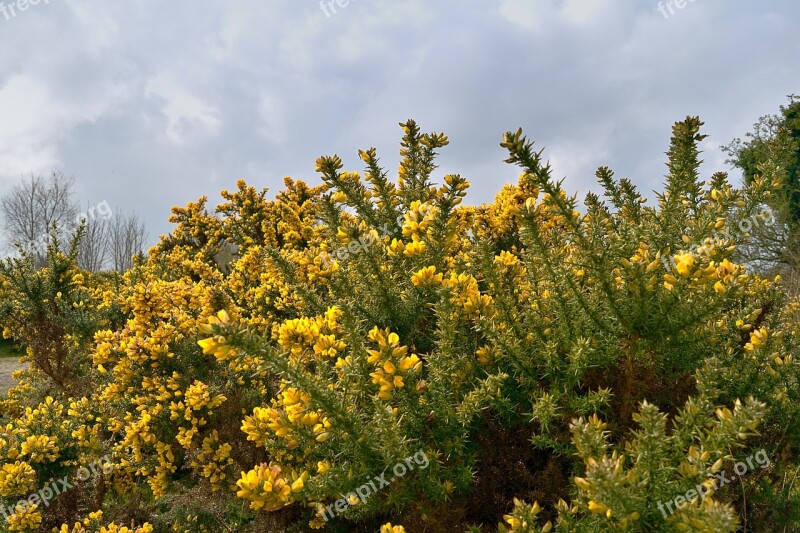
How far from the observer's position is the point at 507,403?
2.36 m

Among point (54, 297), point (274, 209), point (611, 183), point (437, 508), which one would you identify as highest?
point (274, 209)

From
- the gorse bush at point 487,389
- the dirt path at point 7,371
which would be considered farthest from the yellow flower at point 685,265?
the dirt path at point 7,371

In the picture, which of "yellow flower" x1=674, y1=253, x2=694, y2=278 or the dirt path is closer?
"yellow flower" x1=674, y1=253, x2=694, y2=278

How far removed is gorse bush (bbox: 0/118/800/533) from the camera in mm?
1780

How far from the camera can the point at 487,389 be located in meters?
2.14

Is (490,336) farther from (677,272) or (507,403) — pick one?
(677,272)

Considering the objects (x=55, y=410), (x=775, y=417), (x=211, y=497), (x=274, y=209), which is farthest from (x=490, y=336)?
(x=274, y=209)

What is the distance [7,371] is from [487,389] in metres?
12.9

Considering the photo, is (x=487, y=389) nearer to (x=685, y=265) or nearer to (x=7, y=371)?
(x=685, y=265)

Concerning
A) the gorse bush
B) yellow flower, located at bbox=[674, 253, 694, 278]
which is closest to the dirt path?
the gorse bush

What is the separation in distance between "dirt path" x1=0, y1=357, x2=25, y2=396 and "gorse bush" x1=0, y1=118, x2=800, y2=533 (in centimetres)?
696

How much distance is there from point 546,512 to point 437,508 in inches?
17.5

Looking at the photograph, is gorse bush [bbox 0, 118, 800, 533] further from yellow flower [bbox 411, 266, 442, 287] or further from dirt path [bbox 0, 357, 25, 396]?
dirt path [bbox 0, 357, 25, 396]

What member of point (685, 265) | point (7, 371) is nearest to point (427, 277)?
point (685, 265)
